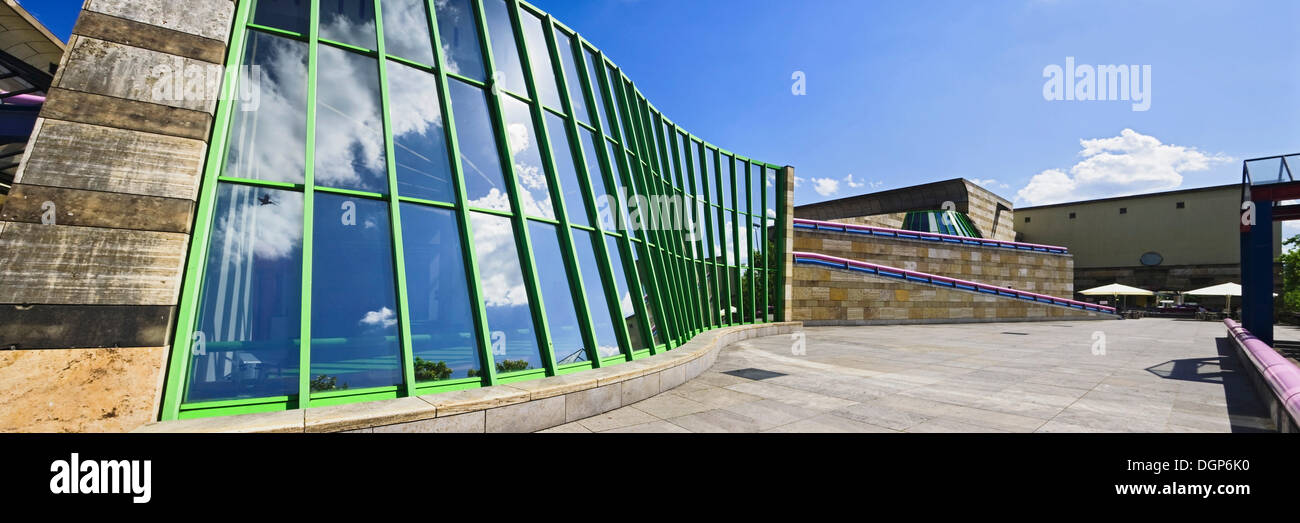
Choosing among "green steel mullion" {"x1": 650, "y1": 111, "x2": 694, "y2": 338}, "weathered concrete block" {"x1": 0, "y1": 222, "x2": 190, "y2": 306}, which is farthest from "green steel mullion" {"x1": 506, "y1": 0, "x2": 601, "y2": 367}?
"weathered concrete block" {"x1": 0, "y1": 222, "x2": 190, "y2": 306}

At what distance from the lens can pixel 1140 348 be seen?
14484mm

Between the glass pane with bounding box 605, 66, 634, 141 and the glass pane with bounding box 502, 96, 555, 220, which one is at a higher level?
the glass pane with bounding box 605, 66, 634, 141

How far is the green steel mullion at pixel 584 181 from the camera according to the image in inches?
316

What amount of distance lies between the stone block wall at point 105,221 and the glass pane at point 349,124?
984mm

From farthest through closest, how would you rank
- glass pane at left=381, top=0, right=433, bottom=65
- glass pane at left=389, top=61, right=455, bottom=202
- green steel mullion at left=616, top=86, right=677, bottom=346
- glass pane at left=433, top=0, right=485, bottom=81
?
green steel mullion at left=616, top=86, right=677, bottom=346, glass pane at left=433, top=0, right=485, bottom=81, glass pane at left=381, top=0, right=433, bottom=65, glass pane at left=389, top=61, right=455, bottom=202

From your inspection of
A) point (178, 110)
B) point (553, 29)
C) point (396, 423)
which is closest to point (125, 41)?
point (178, 110)

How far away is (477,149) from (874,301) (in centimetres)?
1998

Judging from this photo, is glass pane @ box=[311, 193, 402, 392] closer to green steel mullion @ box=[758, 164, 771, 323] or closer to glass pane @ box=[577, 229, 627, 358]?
glass pane @ box=[577, 229, 627, 358]

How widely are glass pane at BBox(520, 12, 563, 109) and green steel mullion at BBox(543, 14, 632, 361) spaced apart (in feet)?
0.26

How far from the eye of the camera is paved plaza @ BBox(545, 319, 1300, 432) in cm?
588

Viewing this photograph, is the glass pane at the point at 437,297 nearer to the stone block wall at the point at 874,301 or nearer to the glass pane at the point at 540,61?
the glass pane at the point at 540,61

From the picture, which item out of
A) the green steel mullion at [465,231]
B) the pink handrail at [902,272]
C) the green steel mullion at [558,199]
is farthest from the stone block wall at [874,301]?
the green steel mullion at [465,231]

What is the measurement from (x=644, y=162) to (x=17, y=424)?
31.0 ft
